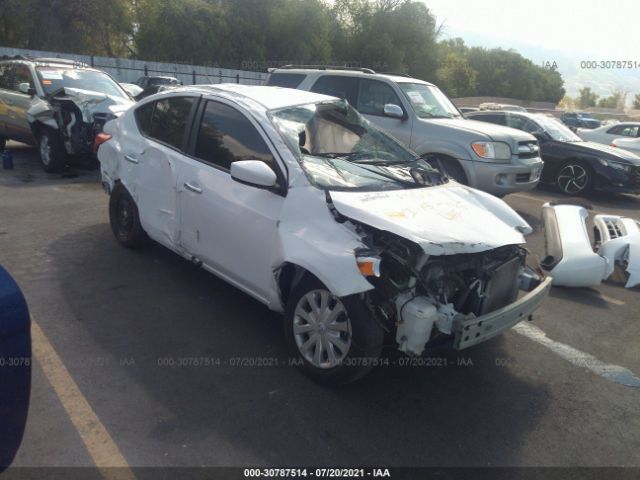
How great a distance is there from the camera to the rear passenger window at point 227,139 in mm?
3858

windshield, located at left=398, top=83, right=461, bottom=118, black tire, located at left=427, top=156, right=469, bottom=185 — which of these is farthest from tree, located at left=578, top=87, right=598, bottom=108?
black tire, located at left=427, top=156, right=469, bottom=185

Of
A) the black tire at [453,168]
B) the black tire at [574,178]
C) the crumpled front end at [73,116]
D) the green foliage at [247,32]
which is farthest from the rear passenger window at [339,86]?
the green foliage at [247,32]

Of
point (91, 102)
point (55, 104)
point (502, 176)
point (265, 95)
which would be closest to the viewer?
point (265, 95)

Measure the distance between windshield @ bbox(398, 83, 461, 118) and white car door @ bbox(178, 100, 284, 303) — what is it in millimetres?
4781

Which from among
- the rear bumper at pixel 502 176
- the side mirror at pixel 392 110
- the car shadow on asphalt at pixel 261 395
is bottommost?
the car shadow on asphalt at pixel 261 395

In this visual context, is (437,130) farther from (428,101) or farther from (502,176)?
(502,176)

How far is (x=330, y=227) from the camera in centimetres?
324

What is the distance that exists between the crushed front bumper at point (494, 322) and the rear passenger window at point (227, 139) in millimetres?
1771

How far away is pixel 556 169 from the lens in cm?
1058

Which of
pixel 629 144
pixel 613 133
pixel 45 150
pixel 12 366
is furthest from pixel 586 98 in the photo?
pixel 12 366

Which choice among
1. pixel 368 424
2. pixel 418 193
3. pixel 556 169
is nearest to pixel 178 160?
pixel 418 193

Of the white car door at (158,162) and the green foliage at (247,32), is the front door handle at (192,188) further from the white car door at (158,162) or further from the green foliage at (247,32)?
the green foliage at (247,32)

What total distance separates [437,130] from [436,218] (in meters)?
4.93

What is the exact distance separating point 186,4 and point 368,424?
36.2m
